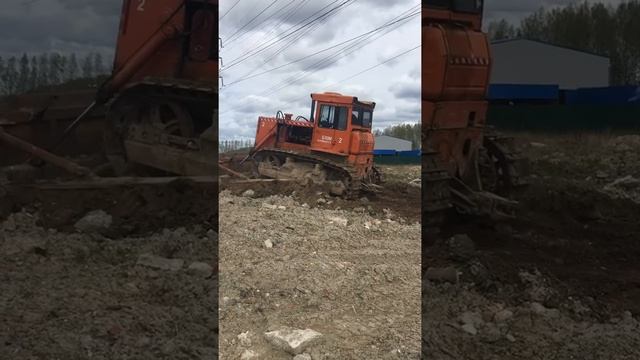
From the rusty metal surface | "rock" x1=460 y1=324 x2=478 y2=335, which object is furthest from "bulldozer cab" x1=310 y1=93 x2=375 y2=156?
the rusty metal surface

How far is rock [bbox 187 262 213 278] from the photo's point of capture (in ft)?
6.64

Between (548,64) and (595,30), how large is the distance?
20 cm

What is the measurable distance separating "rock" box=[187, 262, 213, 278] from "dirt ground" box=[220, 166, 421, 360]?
0.22 m

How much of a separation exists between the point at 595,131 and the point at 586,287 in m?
0.61

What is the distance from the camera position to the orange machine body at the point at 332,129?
69.1 inches

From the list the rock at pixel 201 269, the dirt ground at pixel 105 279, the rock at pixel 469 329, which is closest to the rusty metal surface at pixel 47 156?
the dirt ground at pixel 105 279

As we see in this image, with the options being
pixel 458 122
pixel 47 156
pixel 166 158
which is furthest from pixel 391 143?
pixel 47 156

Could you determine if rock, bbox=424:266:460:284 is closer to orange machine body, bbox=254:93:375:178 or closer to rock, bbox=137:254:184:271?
orange machine body, bbox=254:93:375:178

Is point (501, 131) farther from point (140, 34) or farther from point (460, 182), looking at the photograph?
point (140, 34)

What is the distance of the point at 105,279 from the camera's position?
2127 millimetres

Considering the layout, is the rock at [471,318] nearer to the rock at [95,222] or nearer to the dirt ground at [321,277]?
the dirt ground at [321,277]

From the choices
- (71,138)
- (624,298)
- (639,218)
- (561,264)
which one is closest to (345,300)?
(561,264)

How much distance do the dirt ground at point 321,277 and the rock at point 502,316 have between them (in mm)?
402

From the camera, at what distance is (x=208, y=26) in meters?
2.11
